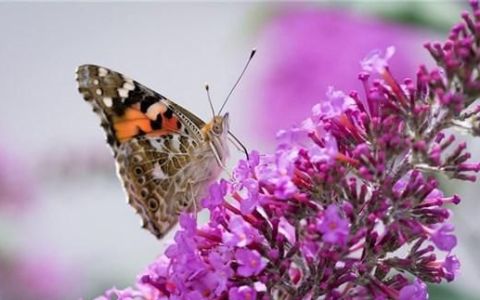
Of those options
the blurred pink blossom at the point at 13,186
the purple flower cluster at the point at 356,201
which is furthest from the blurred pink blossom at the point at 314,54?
the purple flower cluster at the point at 356,201

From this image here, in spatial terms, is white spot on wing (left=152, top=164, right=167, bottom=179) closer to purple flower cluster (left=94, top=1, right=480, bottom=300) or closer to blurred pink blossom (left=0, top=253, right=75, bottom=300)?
purple flower cluster (left=94, top=1, right=480, bottom=300)

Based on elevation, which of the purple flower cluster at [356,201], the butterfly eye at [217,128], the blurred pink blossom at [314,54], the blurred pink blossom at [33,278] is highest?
the blurred pink blossom at [314,54]

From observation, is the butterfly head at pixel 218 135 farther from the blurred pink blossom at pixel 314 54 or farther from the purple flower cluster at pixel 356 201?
the blurred pink blossom at pixel 314 54

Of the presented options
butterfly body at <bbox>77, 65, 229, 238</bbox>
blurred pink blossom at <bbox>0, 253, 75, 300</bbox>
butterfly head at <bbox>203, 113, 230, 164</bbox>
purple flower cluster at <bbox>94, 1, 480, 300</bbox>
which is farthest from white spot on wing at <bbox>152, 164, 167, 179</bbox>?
blurred pink blossom at <bbox>0, 253, 75, 300</bbox>

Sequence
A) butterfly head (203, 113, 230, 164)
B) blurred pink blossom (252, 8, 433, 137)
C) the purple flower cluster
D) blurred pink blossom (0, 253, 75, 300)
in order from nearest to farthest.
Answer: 1. the purple flower cluster
2. butterfly head (203, 113, 230, 164)
3. blurred pink blossom (0, 253, 75, 300)
4. blurred pink blossom (252, 8, 433, 137)

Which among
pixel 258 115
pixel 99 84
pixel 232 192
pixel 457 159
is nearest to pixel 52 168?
pixel 258 115

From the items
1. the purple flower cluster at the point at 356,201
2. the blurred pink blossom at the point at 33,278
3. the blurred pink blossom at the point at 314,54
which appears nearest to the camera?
the purple flower cluster at the point at 356,201

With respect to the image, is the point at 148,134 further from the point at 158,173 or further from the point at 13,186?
the point at 13,186
